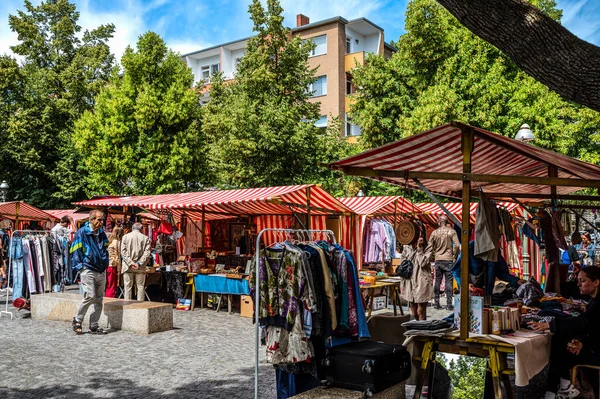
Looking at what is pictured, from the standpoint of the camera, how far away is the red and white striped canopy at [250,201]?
1258 cm

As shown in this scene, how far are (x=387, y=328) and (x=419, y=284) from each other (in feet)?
12.3

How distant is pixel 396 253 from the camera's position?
62.0 ft

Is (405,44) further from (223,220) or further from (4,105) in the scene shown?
(4,105)

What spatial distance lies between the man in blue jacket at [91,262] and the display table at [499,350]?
6.16 meters

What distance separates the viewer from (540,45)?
4078mm

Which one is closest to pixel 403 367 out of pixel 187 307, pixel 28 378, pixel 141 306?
pixel 28 378

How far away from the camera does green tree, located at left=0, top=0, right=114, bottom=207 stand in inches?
1214

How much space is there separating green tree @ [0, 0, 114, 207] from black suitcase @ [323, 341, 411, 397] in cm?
2872

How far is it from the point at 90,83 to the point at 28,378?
28167 mm

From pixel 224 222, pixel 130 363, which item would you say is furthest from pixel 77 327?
pixel 224 222

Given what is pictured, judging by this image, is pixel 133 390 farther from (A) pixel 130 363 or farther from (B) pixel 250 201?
(B) pixel 250 201

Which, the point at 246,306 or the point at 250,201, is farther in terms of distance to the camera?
the point at 250,201

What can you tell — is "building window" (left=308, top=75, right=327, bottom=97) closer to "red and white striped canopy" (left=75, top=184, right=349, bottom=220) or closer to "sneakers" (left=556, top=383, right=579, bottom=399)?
"red and white striped canopy" (left=75, top=184, right=349, bottom=220)

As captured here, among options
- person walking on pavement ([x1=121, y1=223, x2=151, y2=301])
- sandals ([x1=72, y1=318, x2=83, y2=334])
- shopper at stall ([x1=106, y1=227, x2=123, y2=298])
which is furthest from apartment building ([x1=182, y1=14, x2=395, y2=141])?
sandals ([x1=72, y1=318, x2=83, y2=334])
